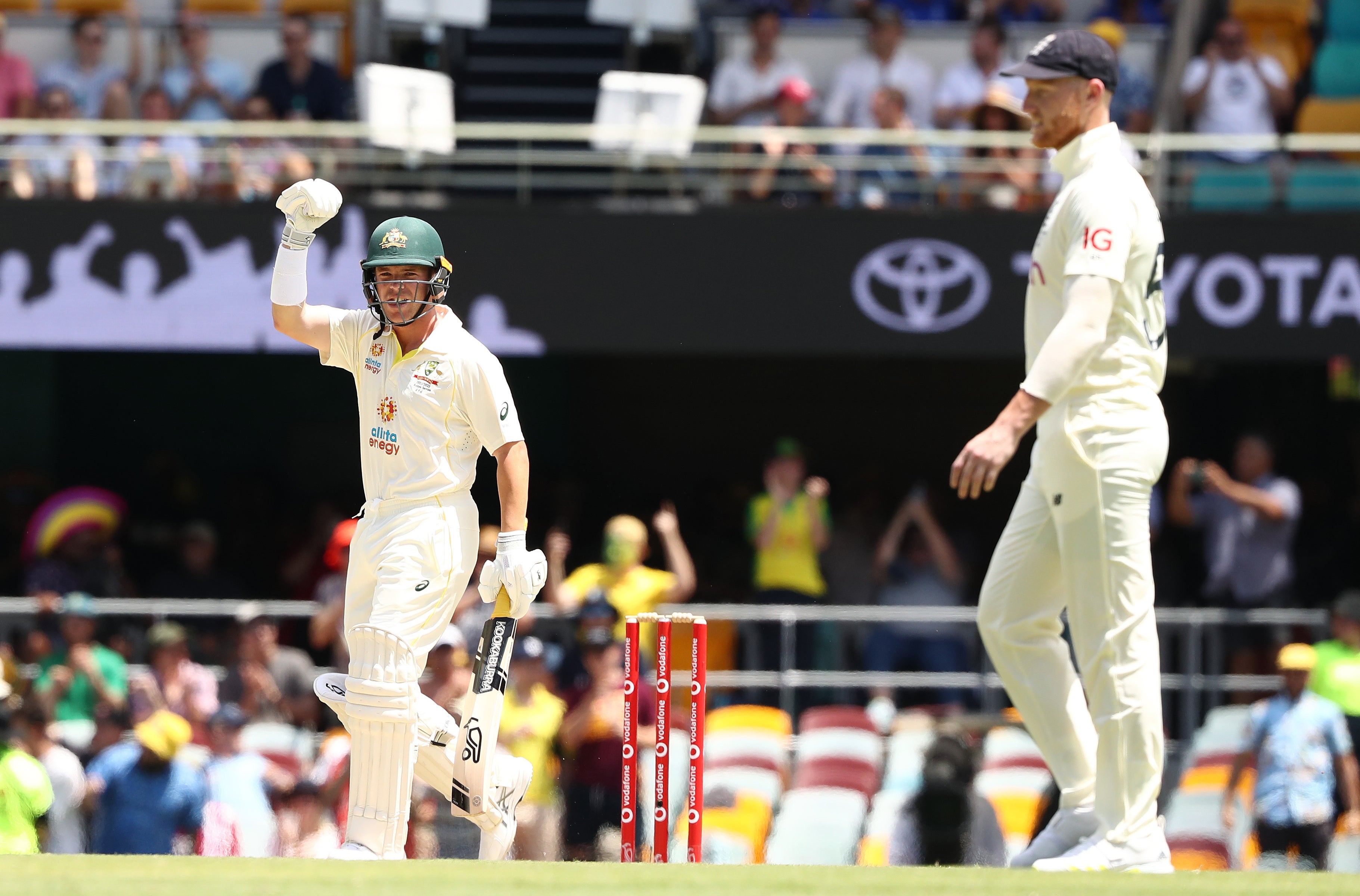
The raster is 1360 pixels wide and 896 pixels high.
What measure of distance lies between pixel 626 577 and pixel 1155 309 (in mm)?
5279

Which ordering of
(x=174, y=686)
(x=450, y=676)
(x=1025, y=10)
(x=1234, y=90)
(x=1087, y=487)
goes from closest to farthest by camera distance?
(x=1087, y=487) → (x=450, y=676) → (x=174, y=686) → (x=1234, y=90) → (x=1025, y=10)

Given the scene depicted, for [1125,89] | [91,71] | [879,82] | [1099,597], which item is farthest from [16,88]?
[1099,597]

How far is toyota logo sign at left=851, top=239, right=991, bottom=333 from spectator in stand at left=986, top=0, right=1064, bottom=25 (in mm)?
2464

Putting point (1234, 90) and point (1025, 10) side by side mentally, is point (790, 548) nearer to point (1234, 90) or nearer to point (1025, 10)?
point (1234, 90)

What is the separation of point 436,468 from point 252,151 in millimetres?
6191

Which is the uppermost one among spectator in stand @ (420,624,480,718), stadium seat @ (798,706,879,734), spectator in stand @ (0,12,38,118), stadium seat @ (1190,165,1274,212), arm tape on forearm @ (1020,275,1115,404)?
spectator in stand @ (0,12,38,118)

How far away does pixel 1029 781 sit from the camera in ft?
28.7

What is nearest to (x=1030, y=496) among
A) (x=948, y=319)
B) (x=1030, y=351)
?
(x=1030, y=351)

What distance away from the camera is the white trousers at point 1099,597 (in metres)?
4.82

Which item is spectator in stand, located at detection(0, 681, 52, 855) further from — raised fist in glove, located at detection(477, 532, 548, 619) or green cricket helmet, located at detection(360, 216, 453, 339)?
green cricket helmet, located at detection(360, 216, 453, 339)

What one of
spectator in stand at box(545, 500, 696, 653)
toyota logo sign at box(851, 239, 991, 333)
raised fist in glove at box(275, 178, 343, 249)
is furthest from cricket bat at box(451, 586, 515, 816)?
toyota logo sign at box(851, 239, 991, 333)

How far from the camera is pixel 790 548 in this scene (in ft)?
35.1

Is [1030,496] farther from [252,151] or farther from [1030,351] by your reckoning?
[252,151]

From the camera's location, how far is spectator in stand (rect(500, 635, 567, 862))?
8.10 metres
